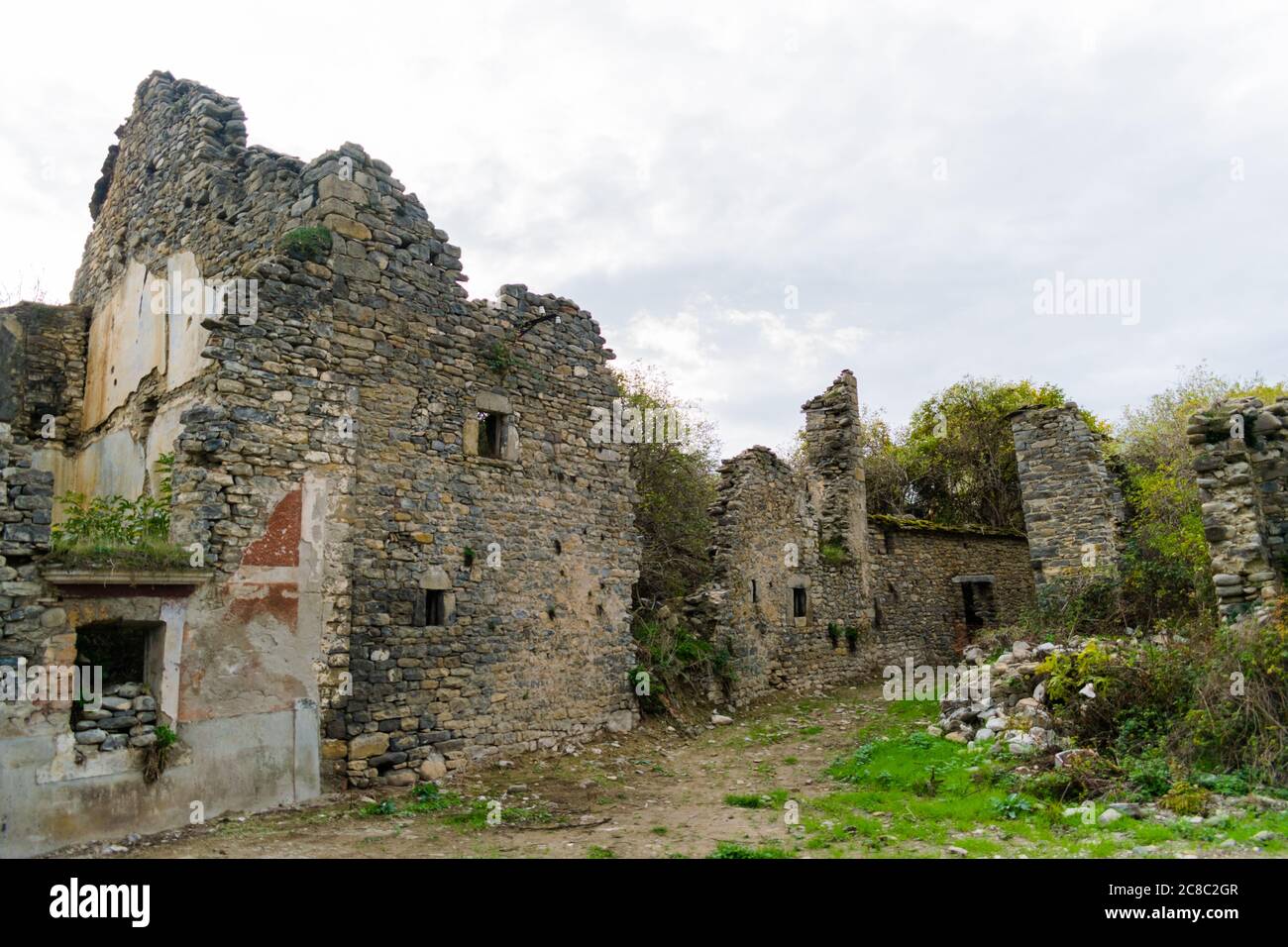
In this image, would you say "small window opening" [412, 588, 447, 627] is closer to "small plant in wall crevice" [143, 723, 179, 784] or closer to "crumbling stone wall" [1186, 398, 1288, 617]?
"small plant in wall crevice" [143, 723, 179, 784]

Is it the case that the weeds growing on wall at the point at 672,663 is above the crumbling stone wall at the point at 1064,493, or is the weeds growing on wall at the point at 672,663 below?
below

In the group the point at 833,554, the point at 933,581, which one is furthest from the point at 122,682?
the point at 933,581

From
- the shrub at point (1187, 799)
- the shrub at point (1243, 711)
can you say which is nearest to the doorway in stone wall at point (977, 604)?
the shrub at point (1243, 711)

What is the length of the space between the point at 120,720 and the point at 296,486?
8.59 ft

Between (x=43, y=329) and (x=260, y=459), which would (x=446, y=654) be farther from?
(x=43, y=329)

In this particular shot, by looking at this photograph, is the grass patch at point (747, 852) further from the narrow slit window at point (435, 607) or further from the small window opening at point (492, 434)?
the small window opening at point (492, 434)

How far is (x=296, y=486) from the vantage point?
8727 mm

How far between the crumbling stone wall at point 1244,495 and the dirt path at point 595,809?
16.1 feet

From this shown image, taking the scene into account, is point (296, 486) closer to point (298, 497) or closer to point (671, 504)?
point (298, 497)

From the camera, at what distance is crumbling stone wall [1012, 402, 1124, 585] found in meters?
15.1

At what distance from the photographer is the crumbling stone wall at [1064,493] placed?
49.6 feet

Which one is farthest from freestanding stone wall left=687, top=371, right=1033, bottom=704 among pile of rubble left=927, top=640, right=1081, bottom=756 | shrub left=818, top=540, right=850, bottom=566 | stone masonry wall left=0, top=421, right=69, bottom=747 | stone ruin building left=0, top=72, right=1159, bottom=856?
stone masonry wall left=0, top=421, right=69, bottom=747

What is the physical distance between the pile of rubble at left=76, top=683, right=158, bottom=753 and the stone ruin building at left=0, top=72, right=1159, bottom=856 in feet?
0.06
